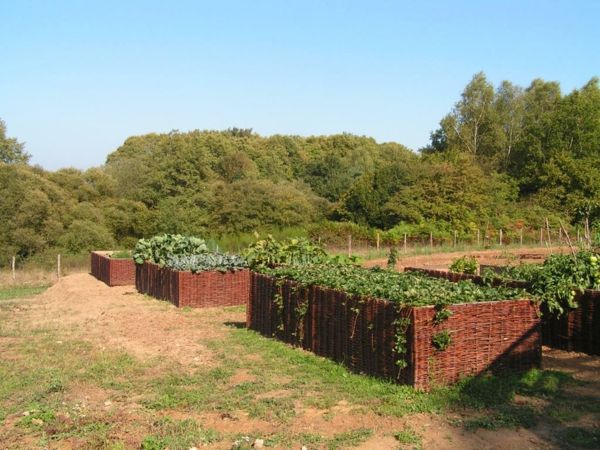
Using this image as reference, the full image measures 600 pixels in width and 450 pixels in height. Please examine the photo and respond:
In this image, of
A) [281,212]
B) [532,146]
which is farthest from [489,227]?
[281,212]

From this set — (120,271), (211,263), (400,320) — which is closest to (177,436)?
(400,320)

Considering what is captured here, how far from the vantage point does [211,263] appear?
62.3 feet

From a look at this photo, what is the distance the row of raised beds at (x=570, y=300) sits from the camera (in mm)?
9859

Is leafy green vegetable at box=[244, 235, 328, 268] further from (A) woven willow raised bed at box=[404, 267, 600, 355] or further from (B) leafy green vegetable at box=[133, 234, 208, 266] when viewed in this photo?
(B) leafy green vegetable at box=[133, 234, 208, 266]

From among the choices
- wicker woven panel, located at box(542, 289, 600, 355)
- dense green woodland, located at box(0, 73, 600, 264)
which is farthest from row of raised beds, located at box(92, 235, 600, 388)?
dense green woodland, located at box(0, 73, 600, 264)

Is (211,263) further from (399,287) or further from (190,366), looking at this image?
(399,287)

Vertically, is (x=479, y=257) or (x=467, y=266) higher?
(x=467, y=266)

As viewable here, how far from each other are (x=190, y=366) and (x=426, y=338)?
4.17m

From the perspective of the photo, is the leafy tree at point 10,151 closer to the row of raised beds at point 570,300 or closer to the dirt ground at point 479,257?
the dirt ground at point 479,257

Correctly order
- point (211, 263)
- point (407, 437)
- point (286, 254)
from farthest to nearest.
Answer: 1. point (211, 263)
2. point (286, 254)
3. point (407, 437)

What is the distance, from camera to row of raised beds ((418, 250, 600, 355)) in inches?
388

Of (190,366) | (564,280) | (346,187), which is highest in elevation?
(346,187)

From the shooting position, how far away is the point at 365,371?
908 centimetres

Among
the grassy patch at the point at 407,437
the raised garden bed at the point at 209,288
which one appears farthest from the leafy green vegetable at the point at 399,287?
the raised garden bed at the point at 209,288
